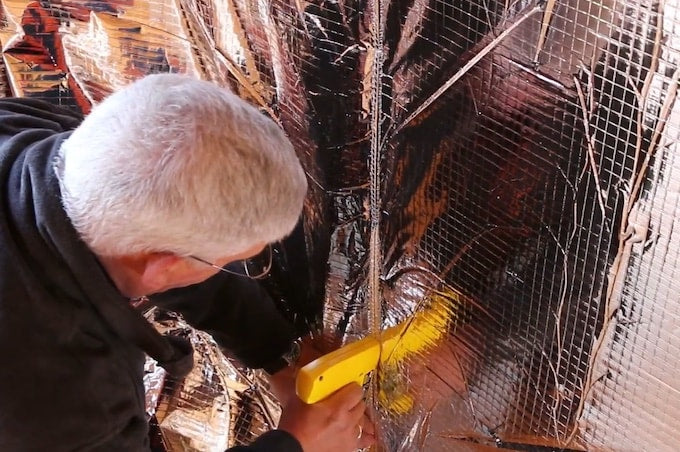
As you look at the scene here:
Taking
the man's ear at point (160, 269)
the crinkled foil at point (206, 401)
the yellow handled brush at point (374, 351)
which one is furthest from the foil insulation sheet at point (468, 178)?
the man's ear at point (160, 269)

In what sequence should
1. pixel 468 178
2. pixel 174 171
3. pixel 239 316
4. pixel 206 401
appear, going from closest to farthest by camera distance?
pixel 174 171 < pixel 468 178 < pixel 239 316 < pixel 206 401

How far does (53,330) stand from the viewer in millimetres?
786

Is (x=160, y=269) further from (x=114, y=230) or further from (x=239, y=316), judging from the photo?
(x=239, y=316)

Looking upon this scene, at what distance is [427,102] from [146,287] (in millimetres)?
368

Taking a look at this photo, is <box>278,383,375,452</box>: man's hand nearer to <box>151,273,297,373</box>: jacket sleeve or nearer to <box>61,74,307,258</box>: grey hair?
<box>151,273,297,373</box>: jacket sleeve

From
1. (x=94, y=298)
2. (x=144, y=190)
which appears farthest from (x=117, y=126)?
(x=94, y=298)

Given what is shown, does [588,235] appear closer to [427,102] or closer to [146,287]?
[427,102]

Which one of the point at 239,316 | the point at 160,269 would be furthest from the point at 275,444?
the point at 160,269

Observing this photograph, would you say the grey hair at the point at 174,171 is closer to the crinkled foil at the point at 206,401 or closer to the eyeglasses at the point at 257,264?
the eyeglasses at the point at 257,264

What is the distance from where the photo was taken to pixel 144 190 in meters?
0.71

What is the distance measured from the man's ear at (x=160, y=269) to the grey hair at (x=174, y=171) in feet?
0.06

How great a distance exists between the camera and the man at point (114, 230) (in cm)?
71

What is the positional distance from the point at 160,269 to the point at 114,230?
0.08 m

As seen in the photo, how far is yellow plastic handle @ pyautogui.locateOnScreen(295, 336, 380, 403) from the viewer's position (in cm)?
100
